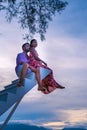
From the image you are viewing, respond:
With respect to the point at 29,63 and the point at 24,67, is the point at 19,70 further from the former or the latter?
the point at 29,63

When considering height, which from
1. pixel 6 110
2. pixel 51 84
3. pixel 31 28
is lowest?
pixel 6 110

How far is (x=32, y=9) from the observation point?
61.8 feet

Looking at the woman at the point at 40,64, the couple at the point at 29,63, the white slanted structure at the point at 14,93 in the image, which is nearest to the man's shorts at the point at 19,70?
the couple at the point at 29,63

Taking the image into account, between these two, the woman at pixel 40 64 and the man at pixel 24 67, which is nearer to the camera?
the man at pixel 24 67

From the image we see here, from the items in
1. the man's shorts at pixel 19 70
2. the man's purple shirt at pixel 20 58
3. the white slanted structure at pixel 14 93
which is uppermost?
the man's purple shirt at pixel 20 58

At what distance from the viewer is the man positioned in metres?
13.2

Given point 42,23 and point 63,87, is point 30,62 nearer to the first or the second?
point 63,87

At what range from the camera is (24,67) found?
43.1ft

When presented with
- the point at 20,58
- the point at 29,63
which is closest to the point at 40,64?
the point at 29,63

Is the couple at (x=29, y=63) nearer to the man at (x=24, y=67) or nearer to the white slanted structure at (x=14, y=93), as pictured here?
the man at (x=24, y=67)

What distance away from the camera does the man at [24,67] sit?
13.2 metres

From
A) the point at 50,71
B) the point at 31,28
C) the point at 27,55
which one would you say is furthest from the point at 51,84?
the point at 31,28

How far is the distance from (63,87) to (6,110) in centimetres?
204

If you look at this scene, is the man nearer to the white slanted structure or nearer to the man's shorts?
the man's shorts
